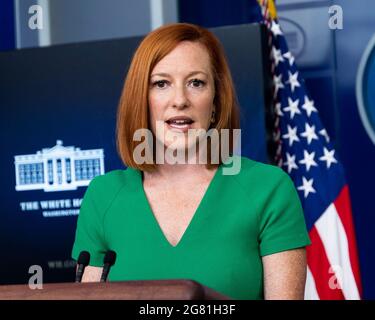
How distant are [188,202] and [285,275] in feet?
0.88

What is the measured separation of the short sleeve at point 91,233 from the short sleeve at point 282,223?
1.14ft

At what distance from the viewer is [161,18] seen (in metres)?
3.70

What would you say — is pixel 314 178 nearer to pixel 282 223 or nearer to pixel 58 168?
pixel 58 168

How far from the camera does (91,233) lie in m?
1.64

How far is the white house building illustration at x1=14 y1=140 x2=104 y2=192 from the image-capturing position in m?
3.17

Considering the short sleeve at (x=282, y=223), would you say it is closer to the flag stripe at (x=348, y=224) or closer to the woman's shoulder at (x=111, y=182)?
the woman's shoulder at (x=111, y=182)

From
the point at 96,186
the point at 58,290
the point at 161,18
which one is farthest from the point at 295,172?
the point at 58,290

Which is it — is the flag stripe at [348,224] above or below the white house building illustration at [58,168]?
below

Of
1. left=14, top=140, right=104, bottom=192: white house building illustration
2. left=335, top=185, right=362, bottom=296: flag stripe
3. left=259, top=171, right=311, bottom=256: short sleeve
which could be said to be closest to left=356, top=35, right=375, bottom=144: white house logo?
left=335, top=185, right=362, bottom=296: flag stripe

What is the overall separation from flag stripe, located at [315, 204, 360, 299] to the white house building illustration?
937mm

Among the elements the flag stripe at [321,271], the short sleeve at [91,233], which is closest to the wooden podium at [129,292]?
the short sleeve at [91,233]

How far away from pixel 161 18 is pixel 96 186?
213cm

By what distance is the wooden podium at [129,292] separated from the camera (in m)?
0.85
